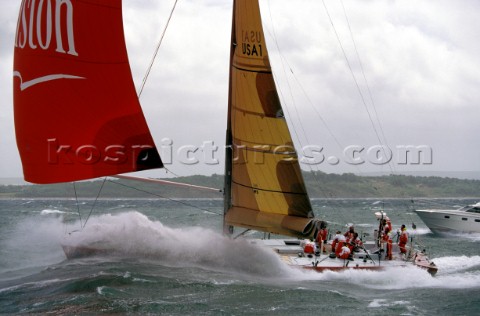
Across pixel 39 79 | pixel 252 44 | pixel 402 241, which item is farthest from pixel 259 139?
pixel 39 79

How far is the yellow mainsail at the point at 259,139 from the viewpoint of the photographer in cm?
1588

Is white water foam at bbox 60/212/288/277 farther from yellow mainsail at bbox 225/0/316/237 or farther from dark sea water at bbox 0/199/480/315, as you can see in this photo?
yellow mainsail at bbox 225/0/316/237

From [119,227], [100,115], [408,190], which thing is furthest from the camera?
[408,190]

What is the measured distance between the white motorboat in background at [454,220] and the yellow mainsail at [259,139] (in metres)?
18.5

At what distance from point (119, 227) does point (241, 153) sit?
407 centimetres

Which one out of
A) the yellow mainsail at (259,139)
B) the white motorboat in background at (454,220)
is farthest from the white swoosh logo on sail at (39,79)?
the white motorboat in background at (454,220)

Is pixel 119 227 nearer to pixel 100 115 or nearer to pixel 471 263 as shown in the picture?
pixel 100 115

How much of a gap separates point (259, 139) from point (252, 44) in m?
2.44

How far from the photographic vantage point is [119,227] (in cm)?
1717

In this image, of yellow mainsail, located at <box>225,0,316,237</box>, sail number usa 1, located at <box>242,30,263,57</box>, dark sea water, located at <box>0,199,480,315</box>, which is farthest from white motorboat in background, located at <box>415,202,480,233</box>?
sail number usa 1, located at <box>242,30,263,57</box>

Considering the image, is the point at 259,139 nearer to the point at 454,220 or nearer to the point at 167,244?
the point at 167,244

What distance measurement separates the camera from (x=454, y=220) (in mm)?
31875

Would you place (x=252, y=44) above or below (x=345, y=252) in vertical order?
above

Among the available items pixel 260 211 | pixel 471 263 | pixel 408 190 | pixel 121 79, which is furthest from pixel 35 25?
pixel 408 190
